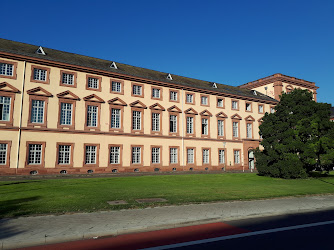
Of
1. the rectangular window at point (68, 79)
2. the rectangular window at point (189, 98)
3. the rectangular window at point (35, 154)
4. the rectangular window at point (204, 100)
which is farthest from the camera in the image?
the rectangular window at point (204, 100)

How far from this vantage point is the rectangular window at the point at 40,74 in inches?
1146

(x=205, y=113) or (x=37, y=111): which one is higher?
(x=205, y=113)

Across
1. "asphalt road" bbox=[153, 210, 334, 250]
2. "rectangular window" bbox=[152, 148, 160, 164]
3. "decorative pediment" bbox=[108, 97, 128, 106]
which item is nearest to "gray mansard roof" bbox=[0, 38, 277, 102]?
"decorative pediment" bbox=[108, 97, 128, 106]

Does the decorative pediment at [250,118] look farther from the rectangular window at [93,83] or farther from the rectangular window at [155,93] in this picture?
the rectangular window at [93,83]

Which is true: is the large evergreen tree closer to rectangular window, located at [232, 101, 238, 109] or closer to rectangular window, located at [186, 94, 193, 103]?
rectangular window, located at [186, 94, 193, 103]

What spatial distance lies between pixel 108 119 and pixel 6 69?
1197 cm

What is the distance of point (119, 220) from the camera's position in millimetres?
8391

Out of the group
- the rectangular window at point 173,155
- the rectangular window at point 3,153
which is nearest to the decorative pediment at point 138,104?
the rectangular window at point 173,155

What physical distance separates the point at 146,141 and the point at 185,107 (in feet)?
27.2

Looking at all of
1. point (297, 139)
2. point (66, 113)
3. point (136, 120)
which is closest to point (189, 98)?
point (136, 120)

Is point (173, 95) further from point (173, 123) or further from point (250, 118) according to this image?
point (250, 118)

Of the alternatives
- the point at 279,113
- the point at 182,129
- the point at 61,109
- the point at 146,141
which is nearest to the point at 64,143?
the point at 61,109

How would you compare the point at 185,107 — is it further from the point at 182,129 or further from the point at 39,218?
the point at 39,218

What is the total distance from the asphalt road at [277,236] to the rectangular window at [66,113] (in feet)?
84.6
